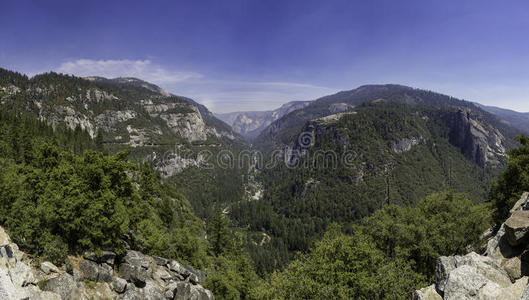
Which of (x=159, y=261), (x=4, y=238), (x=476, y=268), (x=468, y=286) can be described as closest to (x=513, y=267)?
(x=476, y=268)

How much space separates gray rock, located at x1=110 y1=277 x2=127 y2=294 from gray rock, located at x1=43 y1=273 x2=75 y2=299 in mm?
4607

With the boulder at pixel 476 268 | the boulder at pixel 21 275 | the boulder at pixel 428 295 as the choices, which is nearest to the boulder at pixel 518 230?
the boulder at pixel 476 268

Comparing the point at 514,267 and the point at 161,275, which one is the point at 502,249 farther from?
the point at 161,275

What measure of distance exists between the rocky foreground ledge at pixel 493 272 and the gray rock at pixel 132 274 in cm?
2638

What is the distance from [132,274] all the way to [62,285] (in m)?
7.95

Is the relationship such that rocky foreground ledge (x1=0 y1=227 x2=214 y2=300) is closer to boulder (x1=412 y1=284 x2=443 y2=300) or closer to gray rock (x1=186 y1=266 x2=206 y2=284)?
gray rock (x1=186 y1=266 x2=206 y2=284)

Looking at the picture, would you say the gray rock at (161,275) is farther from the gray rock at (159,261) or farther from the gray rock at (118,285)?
the gray rock at (118,285)

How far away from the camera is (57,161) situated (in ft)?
116

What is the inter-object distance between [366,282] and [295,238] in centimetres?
16838

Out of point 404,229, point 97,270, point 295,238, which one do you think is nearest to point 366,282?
point 404,229

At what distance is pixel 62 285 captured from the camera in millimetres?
17984

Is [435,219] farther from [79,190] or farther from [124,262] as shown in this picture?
[79,190]

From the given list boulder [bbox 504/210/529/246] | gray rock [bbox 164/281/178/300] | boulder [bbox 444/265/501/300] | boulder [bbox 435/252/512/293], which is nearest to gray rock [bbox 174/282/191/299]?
gray rock [bbox 164/281/178/300]

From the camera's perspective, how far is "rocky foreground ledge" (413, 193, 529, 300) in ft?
46.2
